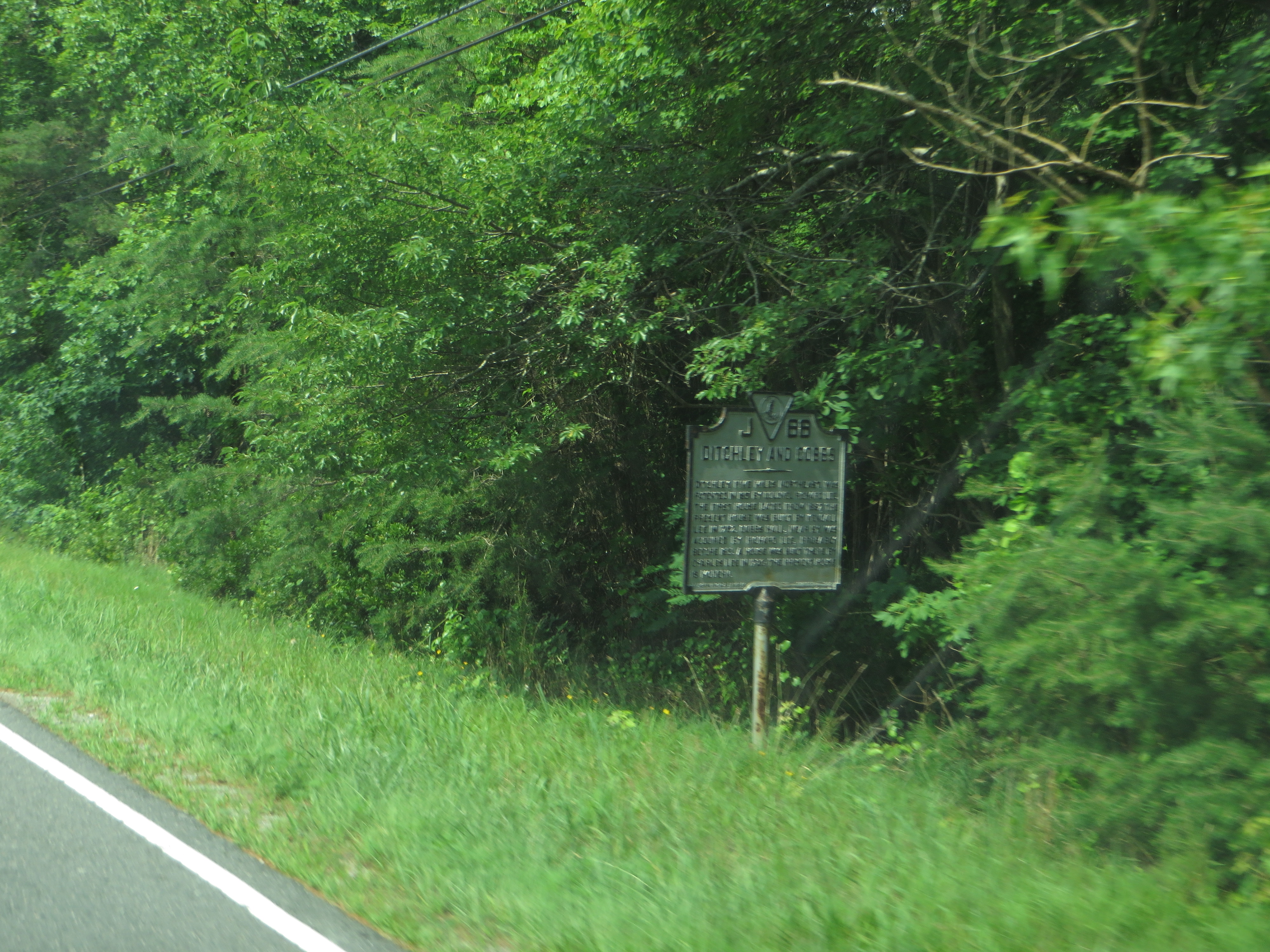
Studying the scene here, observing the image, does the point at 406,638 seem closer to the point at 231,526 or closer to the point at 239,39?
the point at 231,526

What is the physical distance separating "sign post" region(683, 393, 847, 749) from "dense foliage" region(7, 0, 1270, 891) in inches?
31.4

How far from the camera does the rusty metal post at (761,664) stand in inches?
302

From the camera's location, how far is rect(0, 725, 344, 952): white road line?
466cm

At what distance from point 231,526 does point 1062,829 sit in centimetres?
1450

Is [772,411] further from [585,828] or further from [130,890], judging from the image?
[130,890]

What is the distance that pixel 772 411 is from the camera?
7840 mm

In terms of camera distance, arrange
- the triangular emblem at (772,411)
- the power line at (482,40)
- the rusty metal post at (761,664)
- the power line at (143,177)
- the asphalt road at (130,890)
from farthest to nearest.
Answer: the power line at (143,177)
the power line at (482,40)
the triangular emblem at (772,411)
the rusty metal post at (761,664)
the asphalt road at (130,890)

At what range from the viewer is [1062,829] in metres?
5.88

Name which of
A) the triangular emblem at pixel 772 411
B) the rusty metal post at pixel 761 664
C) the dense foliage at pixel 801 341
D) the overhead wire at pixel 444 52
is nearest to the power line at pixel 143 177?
the dense foliage at pixel 801 341

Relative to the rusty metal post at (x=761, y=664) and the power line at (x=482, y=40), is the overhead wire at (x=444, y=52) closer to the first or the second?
the power line at (x=482, y=40)

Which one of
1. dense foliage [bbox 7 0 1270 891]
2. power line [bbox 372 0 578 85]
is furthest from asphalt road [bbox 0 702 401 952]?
power line [bbox 372 0 578 85]

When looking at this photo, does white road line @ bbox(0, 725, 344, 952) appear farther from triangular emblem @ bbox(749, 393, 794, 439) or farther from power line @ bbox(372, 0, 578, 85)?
power line @ bbox(372, 0, 578, 85)

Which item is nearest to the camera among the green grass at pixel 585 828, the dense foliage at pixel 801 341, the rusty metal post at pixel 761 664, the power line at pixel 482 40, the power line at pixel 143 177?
the green grass at pixel 585 828

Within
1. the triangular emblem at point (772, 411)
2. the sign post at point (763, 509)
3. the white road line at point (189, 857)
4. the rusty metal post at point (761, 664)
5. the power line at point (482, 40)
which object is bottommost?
the white road line at point (189, 857)
